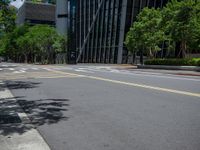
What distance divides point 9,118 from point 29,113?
679 mm

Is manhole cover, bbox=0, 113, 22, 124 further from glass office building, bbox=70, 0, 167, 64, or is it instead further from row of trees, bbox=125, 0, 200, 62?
glass office building, bbox=70, 0, 167, 64

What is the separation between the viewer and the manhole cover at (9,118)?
24.1 feet

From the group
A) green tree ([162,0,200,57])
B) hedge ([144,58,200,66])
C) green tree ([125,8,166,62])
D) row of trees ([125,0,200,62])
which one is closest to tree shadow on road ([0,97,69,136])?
hedge ([144,58,200,66])

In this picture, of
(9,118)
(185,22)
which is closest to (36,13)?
(185,22)

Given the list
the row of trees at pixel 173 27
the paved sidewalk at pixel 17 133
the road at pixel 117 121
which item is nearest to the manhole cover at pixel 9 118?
the paved sidewalk at pixel 17 133

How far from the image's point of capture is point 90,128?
21.2 ft

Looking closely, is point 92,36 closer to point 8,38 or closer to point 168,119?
point 8,38

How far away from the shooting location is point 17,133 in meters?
6.27

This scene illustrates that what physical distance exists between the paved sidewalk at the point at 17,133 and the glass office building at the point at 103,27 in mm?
49115

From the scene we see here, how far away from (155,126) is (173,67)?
25127mm

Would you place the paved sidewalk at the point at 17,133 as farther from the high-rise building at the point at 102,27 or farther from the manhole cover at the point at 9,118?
the high-rise building at the point at 102,27

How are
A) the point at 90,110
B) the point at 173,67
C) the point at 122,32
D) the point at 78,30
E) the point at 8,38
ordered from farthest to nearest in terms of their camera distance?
the point at 8,38
the point at 78,30
the point at 122,32
the point at 173,67
the point at 90,110

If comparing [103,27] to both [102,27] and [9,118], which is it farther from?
[9,118]

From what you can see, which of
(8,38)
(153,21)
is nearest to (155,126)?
(153,21)
